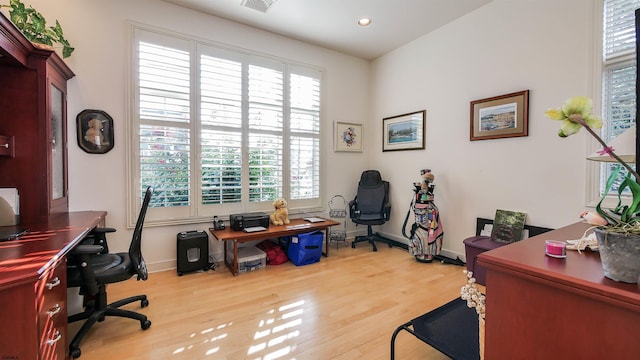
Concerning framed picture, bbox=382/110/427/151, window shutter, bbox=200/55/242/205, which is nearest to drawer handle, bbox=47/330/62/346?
window shutter, bbox=200/55/242/205

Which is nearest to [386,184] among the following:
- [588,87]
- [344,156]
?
[344,156]

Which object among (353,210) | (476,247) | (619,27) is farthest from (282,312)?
(619,27)

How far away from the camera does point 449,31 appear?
352 centimetres

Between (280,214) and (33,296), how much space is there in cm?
260

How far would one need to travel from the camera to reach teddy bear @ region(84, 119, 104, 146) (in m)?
2.78

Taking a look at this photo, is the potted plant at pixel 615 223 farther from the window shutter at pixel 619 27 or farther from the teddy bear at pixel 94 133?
the teddy bear at pixel 94 133

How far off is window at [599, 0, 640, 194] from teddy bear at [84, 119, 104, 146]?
4.77 metres

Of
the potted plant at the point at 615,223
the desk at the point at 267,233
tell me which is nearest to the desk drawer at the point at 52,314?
the desk at the point at 267,233

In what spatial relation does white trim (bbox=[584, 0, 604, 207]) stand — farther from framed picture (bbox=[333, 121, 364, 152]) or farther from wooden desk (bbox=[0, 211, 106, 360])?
wooden desk (bbox=[0, 211, 106, 360])

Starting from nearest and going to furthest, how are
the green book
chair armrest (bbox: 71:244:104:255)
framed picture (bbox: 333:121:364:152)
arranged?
chair armrest (bbox: 71:244:104:255) < the green book < framed picture (bbox: 333:121:364:152)

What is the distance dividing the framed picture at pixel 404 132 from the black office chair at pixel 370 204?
55 centimetres

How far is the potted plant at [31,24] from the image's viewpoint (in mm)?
2104

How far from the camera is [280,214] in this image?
3648mm

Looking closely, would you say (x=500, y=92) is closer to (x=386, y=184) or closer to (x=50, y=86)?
(x=386, y=184)
